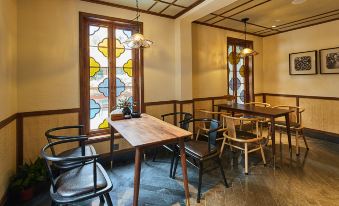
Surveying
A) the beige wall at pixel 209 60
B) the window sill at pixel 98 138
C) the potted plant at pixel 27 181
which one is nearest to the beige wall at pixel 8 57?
the potted plant at pixel 27 181

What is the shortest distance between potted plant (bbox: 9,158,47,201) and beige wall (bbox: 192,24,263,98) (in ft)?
10.1

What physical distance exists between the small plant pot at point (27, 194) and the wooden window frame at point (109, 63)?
110 cm

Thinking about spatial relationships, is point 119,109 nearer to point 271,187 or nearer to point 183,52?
Answer: point 183,52

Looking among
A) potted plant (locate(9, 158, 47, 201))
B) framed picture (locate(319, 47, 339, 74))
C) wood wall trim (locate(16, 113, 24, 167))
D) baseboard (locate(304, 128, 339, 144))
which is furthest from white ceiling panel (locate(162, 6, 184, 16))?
baseboard (locate(304, 128, 339, 144))

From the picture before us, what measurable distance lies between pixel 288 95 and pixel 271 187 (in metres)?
3.44

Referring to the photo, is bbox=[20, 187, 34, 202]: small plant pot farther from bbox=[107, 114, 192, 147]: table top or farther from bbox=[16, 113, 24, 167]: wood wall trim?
bbox=[107, 114, 192, 147]: table top

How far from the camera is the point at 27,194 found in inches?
90.0

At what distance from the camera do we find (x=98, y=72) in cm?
333

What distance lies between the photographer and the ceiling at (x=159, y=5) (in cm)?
324

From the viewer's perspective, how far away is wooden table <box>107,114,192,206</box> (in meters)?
1.87

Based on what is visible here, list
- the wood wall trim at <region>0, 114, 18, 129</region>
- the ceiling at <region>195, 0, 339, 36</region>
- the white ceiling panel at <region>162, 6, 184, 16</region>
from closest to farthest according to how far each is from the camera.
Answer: the wood wall trim at <region>0, 114, 18, 129</region> → the ceiling at <region>195, 0, 339, 36</region> → the white ceiling panel at <region>162, 6, 184, 16</region>

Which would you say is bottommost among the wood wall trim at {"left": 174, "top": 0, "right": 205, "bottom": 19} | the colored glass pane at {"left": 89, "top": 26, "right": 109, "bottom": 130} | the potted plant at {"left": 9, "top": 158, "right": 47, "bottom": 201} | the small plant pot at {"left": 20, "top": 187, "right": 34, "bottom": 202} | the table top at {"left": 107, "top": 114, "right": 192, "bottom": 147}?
the small plant pot at {"left": 20, "top": 187, "right": 34, "bottom": 202}

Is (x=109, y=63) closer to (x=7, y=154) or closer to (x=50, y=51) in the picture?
(x=50, y=51)

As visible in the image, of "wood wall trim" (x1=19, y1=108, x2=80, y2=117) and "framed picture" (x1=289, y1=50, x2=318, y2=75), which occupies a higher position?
"framed picture" (x1=289, y1=50, x2=318, y2=75)
